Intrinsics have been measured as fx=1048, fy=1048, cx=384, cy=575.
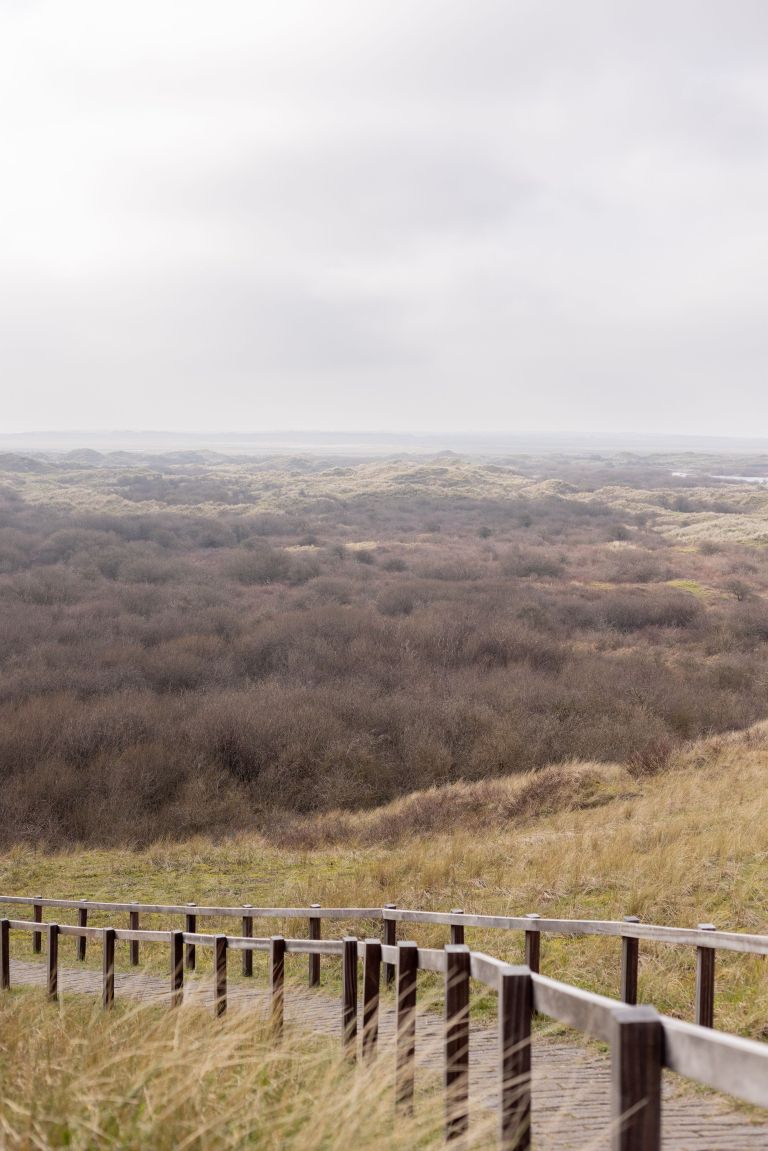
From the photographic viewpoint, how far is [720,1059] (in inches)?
87.9

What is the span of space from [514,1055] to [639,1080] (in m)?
0.80

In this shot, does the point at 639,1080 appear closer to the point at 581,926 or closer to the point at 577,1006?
the point at 577,1006

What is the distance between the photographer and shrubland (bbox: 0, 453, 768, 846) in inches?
892

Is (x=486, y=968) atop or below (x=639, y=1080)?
below

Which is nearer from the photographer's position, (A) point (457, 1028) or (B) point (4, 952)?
(A) point (457, 1028)

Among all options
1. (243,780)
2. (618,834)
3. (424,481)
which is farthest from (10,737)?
(424,481)

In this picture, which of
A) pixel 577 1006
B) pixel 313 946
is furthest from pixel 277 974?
pixel 577 1006

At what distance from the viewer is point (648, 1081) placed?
7.87 feet

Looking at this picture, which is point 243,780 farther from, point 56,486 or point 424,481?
point 424,481

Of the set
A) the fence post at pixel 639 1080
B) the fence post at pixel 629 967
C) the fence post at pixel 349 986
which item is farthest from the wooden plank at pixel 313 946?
the fence post at pixel 639 1080

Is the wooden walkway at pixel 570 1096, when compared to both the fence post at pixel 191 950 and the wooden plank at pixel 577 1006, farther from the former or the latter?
the fence post at pixel 191 950

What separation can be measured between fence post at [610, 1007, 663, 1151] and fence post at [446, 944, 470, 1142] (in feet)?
4.45

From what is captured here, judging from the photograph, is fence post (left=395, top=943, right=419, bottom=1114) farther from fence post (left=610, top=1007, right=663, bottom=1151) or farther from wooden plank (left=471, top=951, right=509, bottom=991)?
fence post (left=610, top=1007, right=663, bottom=1151)

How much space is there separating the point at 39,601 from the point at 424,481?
72.9 m
